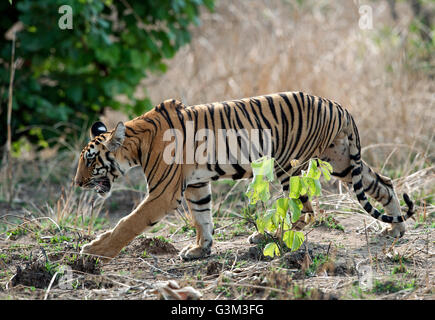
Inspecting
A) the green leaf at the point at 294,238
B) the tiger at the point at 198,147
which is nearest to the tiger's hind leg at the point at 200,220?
the tiger at the point at 198,147

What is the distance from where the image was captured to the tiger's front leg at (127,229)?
4.08 m

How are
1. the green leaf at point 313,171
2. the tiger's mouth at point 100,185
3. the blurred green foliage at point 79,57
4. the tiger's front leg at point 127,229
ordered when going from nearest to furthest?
the green leaf at point 313,171 < the tiger's front leg at point 127,229 < the tiger's mouth at point 100,185 < the blurred green foliage at point 79,57

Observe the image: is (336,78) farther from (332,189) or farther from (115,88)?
(115,88)

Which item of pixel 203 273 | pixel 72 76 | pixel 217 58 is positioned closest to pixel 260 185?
pixel 203 273

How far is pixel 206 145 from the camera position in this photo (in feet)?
14.2

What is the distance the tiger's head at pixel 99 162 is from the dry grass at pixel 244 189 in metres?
0.49

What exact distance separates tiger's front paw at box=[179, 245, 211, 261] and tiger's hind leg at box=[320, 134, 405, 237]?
1.22m

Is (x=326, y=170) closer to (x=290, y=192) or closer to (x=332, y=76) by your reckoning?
(x=290, y=192)

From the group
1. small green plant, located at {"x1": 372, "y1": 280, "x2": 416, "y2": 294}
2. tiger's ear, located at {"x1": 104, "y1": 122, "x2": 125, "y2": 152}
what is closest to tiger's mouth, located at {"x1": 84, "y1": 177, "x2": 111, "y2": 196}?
tiger's ear, located at {"x1": 104, "y1": 122, "x2": 125, "y2": 152}

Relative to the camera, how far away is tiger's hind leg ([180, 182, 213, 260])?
441cm

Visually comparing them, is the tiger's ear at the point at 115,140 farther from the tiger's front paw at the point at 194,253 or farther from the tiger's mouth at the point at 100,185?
the tiger's front paw at the point at 194,253

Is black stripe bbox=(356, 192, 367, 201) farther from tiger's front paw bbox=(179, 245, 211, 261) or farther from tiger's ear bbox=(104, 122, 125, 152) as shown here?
tiger's ear bbox=(104, 122, 125, 152)

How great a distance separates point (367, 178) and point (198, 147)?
1452 mm

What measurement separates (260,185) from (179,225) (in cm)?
193
